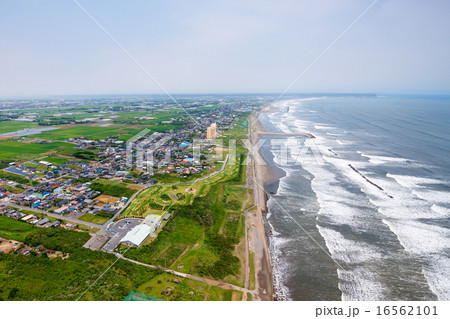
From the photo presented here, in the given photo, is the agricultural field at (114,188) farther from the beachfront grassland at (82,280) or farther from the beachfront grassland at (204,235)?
the beachfront grassland at (82,280)

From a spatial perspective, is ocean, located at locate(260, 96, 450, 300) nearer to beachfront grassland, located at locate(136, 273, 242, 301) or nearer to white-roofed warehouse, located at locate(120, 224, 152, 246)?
beachfront grassland, located at locate(136, 273, 242, 301)

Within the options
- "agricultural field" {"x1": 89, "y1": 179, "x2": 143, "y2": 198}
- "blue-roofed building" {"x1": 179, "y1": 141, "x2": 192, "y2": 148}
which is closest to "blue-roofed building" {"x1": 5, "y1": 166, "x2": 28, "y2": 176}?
"agricultural field" {"x1": 89, "y1": 179, "x2": 143, "y2": 198}

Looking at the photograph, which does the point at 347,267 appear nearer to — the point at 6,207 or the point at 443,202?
the point at 443,202

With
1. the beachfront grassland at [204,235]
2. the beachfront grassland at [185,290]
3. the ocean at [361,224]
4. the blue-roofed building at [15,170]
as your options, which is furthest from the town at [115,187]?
the ocean at [361,224]

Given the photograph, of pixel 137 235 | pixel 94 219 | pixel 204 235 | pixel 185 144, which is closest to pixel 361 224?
pixel 204 235

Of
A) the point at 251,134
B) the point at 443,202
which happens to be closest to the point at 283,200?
the point at 443,202

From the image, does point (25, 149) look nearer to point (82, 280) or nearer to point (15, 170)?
point (15, 170)

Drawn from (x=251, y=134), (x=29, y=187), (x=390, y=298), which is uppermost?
(x=251, y=134)
